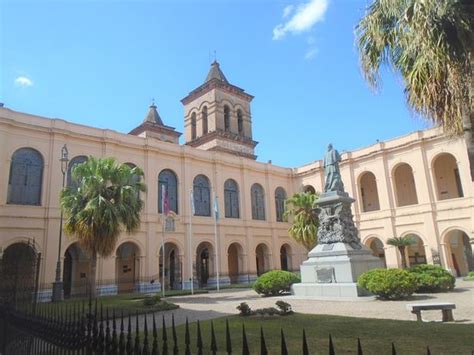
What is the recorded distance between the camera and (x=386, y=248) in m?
29.8

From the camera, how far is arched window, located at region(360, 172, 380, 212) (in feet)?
114

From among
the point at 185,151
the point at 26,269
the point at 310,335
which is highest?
the point at 185,151

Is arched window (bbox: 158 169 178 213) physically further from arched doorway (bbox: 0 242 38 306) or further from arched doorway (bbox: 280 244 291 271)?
arched doorway (bbox: 0 242 38 306)

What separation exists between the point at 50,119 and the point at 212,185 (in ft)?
43.1

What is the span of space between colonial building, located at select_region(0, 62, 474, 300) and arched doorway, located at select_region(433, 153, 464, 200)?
0.27 feet

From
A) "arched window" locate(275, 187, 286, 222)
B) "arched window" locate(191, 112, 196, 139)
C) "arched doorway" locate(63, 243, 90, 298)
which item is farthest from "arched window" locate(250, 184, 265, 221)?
"arched doorway" locate(63, 243, 90, 298)

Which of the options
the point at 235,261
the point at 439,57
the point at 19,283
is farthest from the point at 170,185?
the point at 439,57

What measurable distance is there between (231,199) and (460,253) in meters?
18.8

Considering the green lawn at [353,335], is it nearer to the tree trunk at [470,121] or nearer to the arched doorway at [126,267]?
the tree trunk at [470,121]

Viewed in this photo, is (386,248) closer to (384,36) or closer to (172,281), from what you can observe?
(172,281)

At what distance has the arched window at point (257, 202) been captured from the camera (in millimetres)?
34562

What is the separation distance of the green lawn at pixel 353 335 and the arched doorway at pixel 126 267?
19.8m

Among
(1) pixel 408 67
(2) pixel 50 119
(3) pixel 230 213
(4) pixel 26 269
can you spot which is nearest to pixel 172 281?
(3) pixel 230 213

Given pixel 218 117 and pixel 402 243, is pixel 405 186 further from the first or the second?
pixel 218 117
